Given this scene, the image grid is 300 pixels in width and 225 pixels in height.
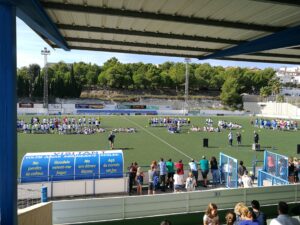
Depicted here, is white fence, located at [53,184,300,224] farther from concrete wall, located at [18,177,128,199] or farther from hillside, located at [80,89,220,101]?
hillside, located at [80,89,220,101]

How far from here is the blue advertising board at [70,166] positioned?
12594mm

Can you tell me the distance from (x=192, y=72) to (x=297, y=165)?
109043mm

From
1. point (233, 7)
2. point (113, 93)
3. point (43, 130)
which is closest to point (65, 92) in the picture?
point (113, 93)

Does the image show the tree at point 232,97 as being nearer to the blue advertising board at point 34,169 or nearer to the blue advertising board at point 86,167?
the blue advertising board at point 86,167

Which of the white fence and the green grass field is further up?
the white fence

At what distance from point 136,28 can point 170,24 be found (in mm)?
1072

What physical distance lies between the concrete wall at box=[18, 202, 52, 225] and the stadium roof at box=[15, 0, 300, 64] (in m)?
3.86

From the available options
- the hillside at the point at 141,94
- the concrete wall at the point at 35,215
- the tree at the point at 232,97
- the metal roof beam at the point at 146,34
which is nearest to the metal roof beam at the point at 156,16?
the metal roof beam at the point at 146,34

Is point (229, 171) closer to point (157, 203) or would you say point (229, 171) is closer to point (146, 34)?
point (157, 203)

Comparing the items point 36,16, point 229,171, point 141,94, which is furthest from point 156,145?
point 141,94

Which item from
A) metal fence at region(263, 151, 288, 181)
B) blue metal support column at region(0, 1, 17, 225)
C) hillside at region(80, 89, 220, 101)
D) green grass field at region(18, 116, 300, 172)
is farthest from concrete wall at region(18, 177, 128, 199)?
hillside at region(80, 89, 220, 101)

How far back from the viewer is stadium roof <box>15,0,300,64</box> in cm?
706

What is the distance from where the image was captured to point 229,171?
14023 millimetres

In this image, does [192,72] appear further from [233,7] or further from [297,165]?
[233,7]
